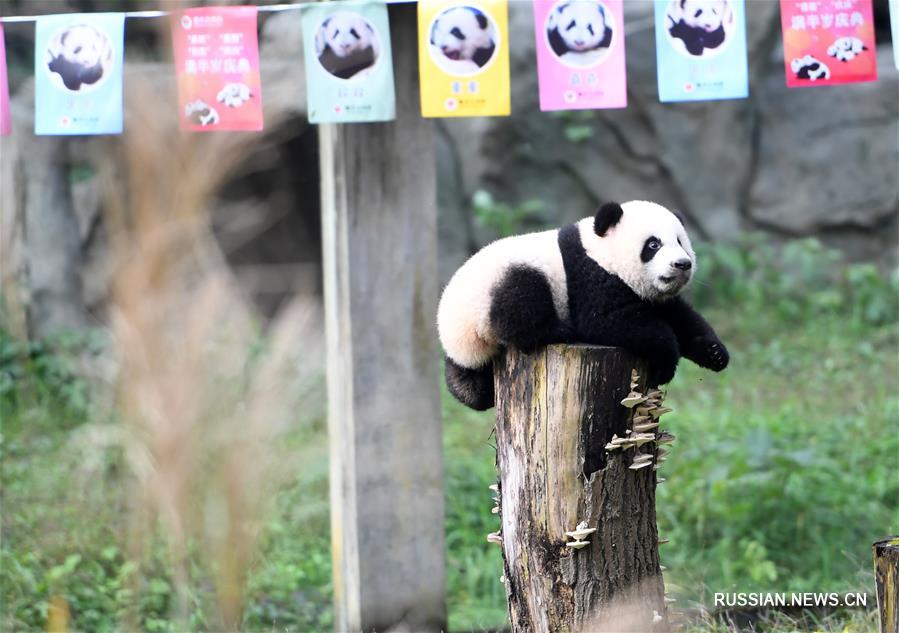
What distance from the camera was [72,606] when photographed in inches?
169

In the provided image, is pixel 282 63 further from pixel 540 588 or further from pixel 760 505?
pixel 540 588

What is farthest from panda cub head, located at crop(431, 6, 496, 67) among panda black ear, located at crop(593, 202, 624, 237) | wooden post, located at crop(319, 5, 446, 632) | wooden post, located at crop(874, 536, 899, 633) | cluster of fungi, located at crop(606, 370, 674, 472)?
wooden post, located at crop(874, 536, 899, 633)

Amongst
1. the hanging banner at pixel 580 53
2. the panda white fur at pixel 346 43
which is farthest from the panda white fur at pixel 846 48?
the panda white fur at pixel 346 43

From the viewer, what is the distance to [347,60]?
144 inches

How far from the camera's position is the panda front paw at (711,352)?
2883 millimetres

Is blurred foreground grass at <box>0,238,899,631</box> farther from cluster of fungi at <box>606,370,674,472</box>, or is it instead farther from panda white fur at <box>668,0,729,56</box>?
panda white fur at <box>668,0,729,56</box>

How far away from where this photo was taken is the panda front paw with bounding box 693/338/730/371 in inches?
113

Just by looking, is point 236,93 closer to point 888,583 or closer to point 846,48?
point 846,48

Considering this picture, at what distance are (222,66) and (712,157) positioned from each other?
5590 millimetres

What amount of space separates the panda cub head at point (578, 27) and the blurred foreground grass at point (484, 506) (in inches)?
61.5

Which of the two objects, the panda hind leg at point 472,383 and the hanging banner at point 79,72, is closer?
the panda hind leg at point 472,383

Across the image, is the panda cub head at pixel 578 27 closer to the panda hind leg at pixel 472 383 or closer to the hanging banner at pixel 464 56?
the hanging banner at pixel 464 56

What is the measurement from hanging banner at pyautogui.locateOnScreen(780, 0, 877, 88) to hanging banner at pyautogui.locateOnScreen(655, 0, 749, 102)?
168 mm

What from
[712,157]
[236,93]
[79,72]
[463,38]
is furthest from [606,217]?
[712,157]
